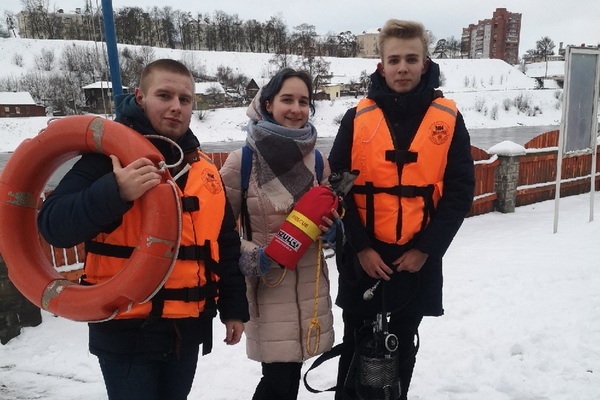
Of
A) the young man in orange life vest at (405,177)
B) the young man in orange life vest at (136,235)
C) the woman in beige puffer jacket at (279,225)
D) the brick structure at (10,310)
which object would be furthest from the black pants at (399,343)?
the brick structure at (10,310)

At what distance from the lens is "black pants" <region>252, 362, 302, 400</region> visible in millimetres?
2137

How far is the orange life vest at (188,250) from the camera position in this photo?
1.64 metres

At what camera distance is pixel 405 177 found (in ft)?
6.99

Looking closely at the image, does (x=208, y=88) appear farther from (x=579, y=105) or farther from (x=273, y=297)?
(x=273, y=297)

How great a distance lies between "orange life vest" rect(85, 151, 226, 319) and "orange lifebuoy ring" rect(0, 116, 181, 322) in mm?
92

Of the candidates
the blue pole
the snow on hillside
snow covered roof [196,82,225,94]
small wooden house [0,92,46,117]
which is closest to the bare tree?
the snow on hillside

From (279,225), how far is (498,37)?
12830 cm

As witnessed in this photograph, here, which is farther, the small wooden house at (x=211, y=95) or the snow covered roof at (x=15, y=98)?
the small wooden house at (x=211, y=95)

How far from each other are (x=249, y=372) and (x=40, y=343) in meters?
1.93

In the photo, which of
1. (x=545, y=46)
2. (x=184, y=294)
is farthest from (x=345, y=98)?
(x=545, y=46)

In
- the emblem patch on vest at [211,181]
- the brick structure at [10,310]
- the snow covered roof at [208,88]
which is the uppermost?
the snow covered roof at [208,88]

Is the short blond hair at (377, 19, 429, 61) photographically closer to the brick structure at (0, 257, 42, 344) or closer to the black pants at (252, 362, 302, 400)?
the black pants at (252, 362, 302, 400)

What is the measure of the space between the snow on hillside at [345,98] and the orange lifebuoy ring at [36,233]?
30727 millimetres

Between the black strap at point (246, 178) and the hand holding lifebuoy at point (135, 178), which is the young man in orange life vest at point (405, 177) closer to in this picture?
the black strap at point (246, 178)
